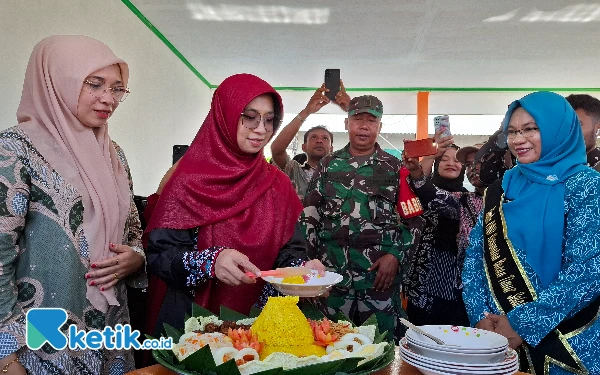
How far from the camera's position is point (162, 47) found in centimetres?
468

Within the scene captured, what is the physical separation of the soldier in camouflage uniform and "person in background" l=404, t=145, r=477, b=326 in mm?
193

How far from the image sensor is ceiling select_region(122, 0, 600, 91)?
3891 millimetres

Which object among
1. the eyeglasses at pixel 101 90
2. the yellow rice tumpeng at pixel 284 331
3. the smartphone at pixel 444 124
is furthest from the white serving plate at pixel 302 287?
the smartphone at pixel 444 124

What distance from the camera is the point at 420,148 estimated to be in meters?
2.58

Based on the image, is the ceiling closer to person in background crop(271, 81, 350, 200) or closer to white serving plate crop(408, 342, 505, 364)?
person in background crop(271, 81, 350, 200)

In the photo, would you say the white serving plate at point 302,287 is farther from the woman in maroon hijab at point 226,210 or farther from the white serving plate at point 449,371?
the white serving plate at point 449,371

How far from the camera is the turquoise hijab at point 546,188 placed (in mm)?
1427

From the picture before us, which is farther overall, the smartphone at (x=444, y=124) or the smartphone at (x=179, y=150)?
the smartphone at (x=179, y=150)

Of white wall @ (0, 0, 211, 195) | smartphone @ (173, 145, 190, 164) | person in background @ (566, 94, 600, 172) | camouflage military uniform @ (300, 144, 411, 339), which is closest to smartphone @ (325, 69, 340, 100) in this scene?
camouflage military uniform @ (300, 144, 411, 339)

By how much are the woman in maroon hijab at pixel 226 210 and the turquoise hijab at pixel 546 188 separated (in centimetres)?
68

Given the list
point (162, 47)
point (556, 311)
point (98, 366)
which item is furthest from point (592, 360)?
point (162, 47)

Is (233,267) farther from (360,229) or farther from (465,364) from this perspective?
(360,229)

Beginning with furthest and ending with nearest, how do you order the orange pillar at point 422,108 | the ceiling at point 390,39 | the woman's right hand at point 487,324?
the orange pillar at point 422,108
the ceiling at point 390,39
the woman's right hand at point 487,324

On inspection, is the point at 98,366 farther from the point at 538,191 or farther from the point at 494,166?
the point at 494,166
